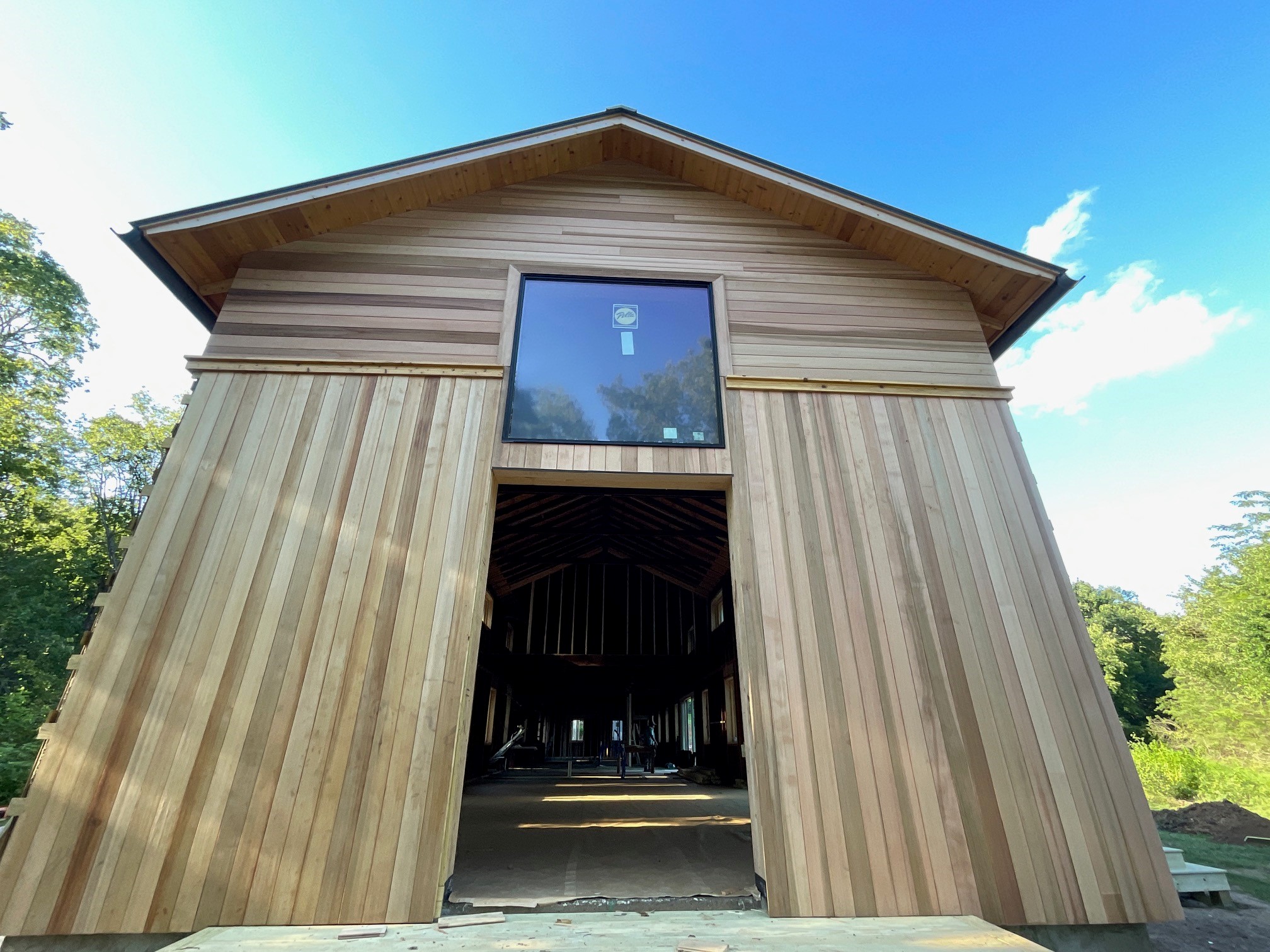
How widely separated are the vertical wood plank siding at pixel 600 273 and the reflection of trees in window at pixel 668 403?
266mm

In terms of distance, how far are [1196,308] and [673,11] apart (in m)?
52.2

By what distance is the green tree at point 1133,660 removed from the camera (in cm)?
2839

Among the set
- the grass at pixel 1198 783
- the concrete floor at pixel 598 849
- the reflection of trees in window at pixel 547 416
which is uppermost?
the reflection of trees in window at pixel 547 416

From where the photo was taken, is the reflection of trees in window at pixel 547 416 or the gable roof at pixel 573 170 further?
the gable roof at pixel 573 170

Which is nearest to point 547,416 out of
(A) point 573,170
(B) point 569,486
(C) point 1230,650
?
(B) point 569,486

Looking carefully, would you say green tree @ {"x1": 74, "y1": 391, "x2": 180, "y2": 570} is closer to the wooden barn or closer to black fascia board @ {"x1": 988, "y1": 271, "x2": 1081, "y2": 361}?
the wooden barn

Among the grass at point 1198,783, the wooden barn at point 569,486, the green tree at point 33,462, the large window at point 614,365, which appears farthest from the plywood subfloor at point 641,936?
the green tree at point 33,462

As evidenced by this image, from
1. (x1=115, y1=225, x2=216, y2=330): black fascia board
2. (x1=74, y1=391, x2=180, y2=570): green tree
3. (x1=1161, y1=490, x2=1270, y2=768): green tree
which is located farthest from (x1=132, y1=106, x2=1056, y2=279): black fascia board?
(x1=1161, y1=490, x2=1270, y2=768): green tree

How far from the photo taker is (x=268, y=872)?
8.04ft

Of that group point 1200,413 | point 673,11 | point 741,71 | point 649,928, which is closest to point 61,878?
point 649,928

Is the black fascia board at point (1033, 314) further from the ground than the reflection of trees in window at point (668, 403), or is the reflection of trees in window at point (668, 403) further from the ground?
the black fascia board at point (1033, 314)

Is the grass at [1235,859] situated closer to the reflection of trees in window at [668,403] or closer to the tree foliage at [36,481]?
the reflection of trees in window at [668,403]

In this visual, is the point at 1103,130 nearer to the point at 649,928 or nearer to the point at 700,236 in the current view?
the point at 700,236

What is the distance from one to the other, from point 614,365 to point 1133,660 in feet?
138
